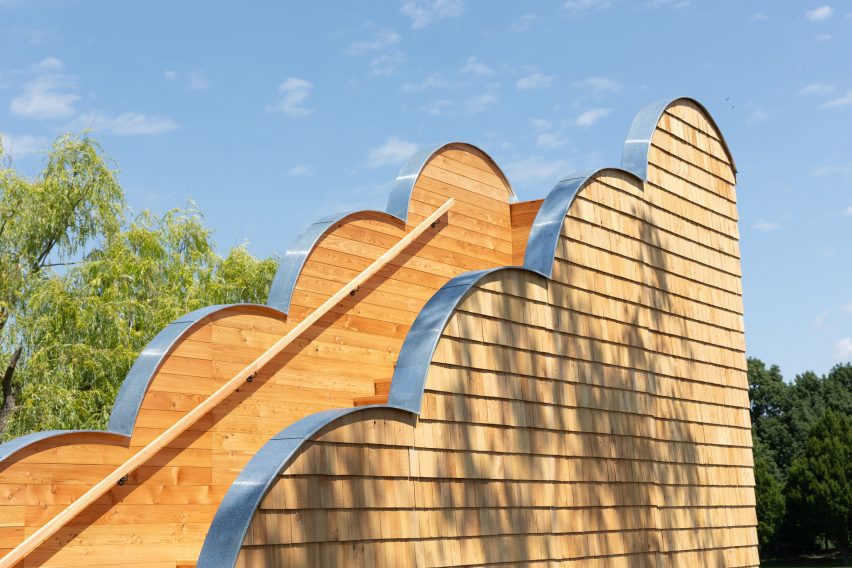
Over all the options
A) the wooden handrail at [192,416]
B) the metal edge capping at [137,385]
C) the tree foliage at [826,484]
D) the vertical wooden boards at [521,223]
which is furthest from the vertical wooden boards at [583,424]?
the tree foliage at [826,484]

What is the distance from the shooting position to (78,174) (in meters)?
16.6

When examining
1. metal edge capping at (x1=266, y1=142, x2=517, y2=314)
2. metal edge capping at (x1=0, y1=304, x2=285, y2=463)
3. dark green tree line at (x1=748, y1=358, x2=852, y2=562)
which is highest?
metal edge capping at (x1=266, y1=142, x2=517, y2=314)

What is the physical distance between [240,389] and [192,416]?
22.0 inches

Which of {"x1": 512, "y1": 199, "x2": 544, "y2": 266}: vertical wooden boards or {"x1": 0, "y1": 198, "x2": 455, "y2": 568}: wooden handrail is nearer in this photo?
{"x1": 0, "y1": 198, "x2": 455, "y2": 568}: wooden handrail

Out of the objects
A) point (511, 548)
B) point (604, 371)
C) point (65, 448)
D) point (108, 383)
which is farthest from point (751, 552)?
point (108, 383)

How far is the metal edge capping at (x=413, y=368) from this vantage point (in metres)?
4.52

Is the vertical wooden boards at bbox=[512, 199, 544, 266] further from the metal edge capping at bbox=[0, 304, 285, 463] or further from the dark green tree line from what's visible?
the dark green tree line

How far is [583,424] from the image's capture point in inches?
275

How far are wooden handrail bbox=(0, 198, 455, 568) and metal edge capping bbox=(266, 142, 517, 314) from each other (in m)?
0.21

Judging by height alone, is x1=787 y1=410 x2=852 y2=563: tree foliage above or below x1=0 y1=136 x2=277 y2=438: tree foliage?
below

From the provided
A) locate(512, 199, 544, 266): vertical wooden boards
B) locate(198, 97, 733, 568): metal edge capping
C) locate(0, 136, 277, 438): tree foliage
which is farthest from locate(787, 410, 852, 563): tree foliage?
locate(198, 97, 733, 568): metal edge capping

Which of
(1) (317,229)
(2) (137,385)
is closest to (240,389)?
(2) (137,385)

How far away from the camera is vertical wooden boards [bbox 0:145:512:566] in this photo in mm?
6207

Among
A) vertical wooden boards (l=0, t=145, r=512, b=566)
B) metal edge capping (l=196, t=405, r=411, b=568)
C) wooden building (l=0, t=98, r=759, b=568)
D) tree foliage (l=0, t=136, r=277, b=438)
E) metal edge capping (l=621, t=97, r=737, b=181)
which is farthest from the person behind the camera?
tree foliage (l=0, t=136, r=277, b=438)
